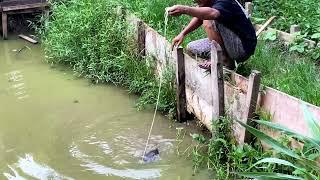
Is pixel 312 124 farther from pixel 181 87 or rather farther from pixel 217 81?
pixel 181 87

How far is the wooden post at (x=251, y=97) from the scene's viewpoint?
4379 mm

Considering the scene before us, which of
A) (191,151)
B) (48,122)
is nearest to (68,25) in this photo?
(48,122)

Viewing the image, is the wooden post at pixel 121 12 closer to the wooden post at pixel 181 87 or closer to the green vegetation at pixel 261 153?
the wooden post at pixel 181 87

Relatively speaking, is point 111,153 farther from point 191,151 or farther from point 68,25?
point 68,25

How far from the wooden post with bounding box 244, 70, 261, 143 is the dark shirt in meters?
0.74

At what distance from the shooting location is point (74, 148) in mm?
5660

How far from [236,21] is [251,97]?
886 mm

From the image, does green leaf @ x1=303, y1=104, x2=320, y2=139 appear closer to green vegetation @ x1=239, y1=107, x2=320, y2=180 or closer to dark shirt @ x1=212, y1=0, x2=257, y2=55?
green vegetation @ x1=239, y1=107, x2=320, y2=180

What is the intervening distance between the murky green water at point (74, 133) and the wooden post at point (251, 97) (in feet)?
2.24

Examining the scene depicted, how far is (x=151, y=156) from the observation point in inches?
208

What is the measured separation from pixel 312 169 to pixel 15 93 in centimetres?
491

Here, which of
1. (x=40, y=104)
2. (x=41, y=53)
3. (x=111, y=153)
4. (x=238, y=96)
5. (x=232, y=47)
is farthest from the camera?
(x=41, y=53)

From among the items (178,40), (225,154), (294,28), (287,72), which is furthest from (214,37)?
(294,28)

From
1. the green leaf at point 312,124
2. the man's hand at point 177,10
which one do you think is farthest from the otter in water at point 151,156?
the green leaf at point 312,124
